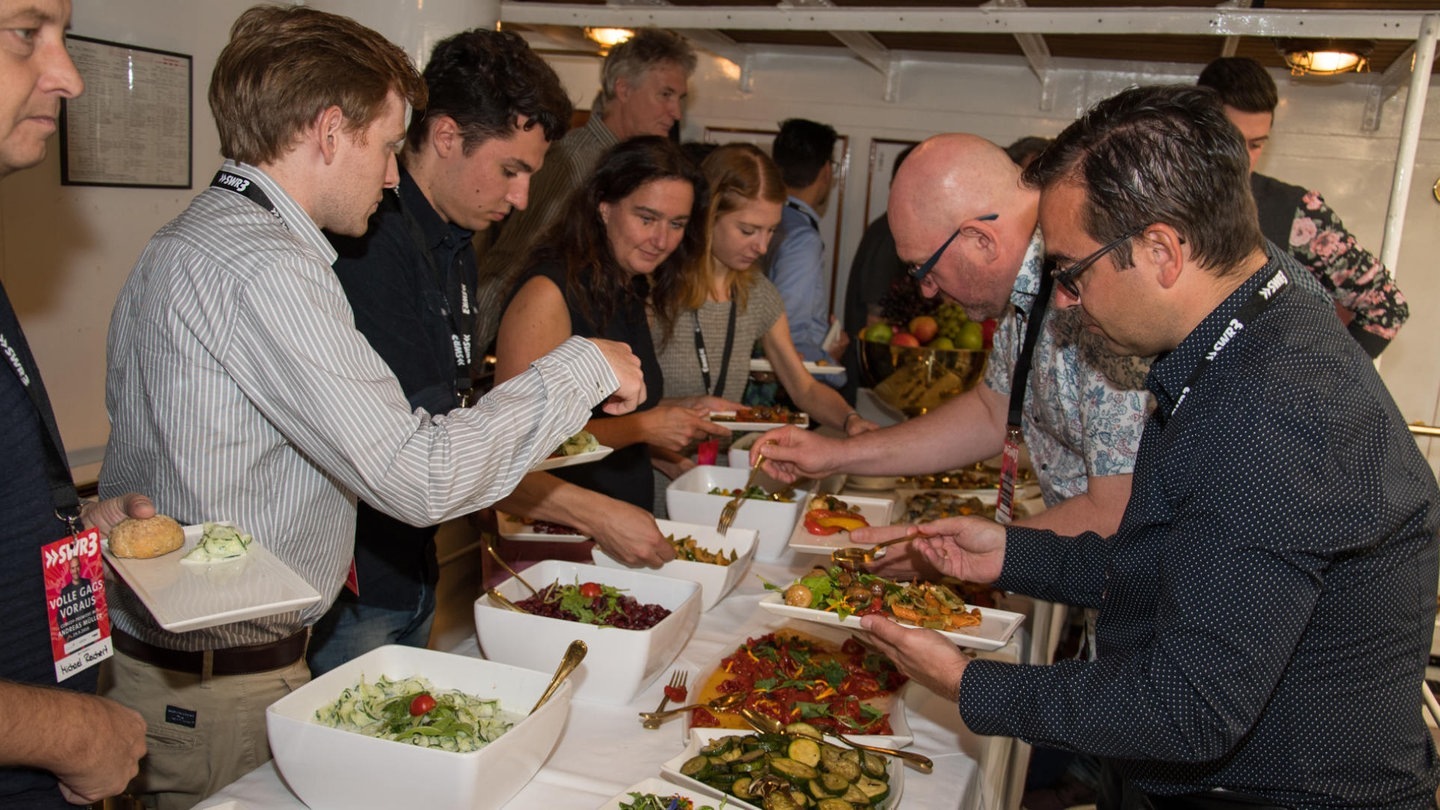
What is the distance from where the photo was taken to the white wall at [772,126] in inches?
116

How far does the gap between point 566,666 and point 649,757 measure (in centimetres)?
20

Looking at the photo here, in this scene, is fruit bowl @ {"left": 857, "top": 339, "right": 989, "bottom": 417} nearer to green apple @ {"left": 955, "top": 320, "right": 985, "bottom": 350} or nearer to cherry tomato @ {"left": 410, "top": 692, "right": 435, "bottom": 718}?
green apple @ {"left": 955, "top": 320, "right": 985, "bottom": 350}

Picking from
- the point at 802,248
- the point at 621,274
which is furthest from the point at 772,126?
the point at 621,274

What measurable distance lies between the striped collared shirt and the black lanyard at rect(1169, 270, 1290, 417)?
0.81m

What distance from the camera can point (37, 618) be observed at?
1.19 m

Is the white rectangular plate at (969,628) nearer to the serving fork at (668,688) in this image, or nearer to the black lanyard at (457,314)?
the serving fork at (668,688)

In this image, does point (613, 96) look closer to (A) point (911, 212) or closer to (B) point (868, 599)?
(A) point (911, 212)

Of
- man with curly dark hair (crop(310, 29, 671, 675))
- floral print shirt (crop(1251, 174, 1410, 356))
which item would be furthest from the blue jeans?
floral print shirt (crop(1251, 174, 1410, 356))

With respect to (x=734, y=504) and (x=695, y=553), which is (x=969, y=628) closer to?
(x=695, y=553)

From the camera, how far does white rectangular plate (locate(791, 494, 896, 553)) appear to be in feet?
7.60

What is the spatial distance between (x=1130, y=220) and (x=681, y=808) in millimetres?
905

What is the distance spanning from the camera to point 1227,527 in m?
1.17

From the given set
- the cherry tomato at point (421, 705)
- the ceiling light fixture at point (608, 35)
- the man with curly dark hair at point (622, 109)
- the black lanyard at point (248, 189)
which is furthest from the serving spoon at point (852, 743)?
the ceiling light fixture at point (608, 35)

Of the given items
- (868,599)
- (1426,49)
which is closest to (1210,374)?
(868,599)
